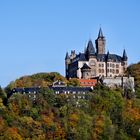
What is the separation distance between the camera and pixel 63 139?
6844cm

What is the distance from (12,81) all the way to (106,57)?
43.5 ft

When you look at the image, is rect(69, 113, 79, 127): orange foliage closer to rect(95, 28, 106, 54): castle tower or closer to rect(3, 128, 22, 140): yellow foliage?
rect(3, 128, 22, 140): yellow foliage

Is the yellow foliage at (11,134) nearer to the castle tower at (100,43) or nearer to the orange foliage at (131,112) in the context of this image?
the orange foliage at (131,112)

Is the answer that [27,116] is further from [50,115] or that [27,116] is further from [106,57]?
[106,57]

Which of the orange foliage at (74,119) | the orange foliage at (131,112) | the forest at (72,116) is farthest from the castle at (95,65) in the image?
the orange foliage at (74,119)

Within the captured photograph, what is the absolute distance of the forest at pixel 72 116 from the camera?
227 ft

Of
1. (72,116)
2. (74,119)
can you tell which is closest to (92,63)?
(72,116)

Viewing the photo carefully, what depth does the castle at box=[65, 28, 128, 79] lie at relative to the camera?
294 feet

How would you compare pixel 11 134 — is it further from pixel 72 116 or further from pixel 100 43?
pixel 100 43

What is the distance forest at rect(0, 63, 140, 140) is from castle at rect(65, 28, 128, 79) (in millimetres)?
10078

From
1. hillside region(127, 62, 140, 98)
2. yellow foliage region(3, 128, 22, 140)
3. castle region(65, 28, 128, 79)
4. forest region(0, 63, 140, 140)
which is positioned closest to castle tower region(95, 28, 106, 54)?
castle region(65, 28, 128, 79)

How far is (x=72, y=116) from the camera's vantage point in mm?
71312

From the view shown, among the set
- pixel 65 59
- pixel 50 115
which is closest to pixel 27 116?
pixel 50 115

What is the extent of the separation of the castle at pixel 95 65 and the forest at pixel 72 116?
1008 cm
